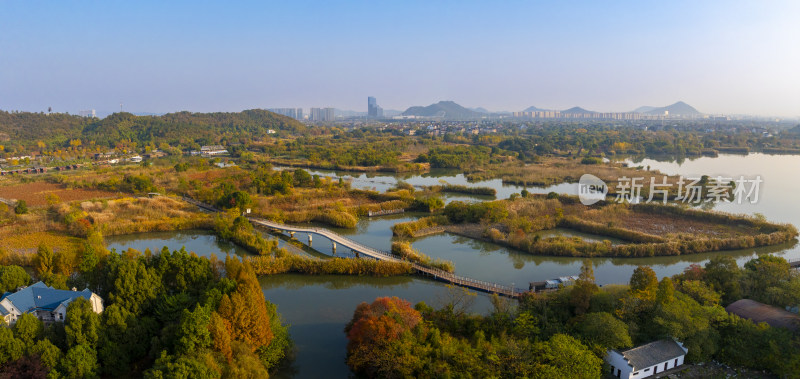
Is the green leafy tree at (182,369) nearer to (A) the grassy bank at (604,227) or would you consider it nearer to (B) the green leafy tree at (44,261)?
(B) the green leafy tree at (44,261)

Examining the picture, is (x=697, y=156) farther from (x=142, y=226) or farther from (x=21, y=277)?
(x=21, y=277)

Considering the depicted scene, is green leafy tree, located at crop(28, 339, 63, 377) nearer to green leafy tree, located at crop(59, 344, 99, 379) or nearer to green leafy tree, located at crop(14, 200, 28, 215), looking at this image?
green leafy tree, located at crop(59, 344, 99, 379)

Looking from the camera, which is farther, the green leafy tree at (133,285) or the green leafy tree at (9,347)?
the green leafy tree at (133,285)

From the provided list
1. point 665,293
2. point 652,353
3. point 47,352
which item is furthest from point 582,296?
point 47,352

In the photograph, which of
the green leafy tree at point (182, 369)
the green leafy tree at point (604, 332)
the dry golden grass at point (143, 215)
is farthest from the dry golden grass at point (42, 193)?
the green leafy tree at point (604, 332)

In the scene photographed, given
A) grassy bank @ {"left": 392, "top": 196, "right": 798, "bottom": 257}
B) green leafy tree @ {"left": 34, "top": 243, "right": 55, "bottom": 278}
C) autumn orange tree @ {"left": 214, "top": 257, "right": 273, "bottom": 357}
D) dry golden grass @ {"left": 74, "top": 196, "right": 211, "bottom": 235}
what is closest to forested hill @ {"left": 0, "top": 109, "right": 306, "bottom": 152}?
dry golden grass @ {"left": 74, "top": 196, "right": 211, "bottom": 235}

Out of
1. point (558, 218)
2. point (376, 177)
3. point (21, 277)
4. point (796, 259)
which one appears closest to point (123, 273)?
point (21, 277)
